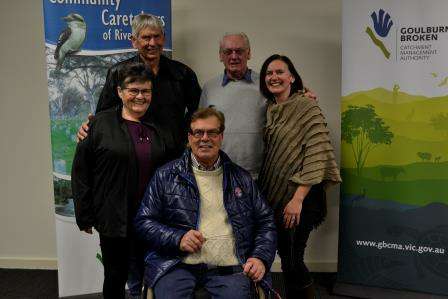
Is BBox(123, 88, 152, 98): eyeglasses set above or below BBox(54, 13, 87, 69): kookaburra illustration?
below

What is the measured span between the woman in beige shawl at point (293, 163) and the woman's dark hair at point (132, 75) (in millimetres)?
616

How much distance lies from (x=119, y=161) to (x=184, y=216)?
39 centimetres

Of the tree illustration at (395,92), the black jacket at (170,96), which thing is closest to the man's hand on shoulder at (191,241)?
the black jacket at (170,96)

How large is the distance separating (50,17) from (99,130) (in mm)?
1028

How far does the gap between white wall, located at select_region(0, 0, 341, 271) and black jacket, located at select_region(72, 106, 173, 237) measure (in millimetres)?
1302

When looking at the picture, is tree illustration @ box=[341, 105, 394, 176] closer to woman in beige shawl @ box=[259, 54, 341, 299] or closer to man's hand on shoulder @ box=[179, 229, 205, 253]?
woman in beige shawl @ box=[259, 54, 341, 299]

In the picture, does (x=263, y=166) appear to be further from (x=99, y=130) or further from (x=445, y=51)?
(x=445, y=51)

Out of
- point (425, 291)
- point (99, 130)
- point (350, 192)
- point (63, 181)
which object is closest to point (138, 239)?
point (99, 130)

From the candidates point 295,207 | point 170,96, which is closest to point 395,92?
point 295,207

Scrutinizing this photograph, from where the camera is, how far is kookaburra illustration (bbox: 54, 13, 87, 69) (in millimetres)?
2604

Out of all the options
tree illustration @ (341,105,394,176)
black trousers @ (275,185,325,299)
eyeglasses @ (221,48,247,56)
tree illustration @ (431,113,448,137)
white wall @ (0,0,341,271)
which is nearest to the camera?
black trousers @ (275,185,325,299)

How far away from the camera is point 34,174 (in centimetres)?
332

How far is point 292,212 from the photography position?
209 cm

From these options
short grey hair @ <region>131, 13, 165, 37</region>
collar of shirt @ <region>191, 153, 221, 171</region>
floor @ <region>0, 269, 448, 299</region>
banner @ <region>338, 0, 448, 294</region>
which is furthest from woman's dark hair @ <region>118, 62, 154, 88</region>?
floor @ <region>0, 269, 448, 299</region>
